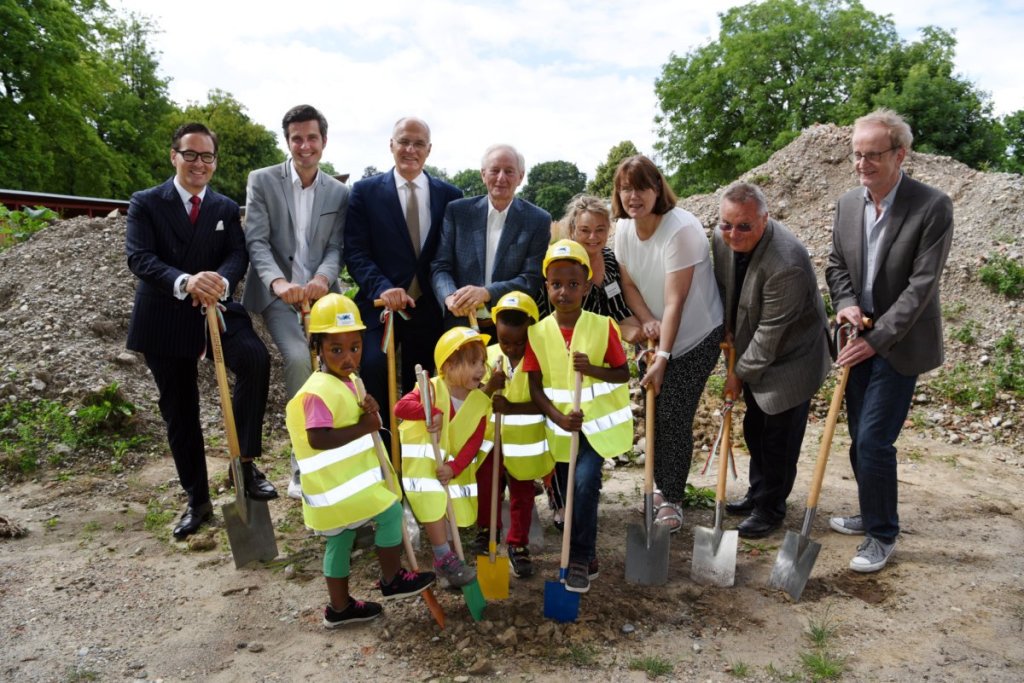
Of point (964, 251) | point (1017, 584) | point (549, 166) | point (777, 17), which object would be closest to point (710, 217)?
point (964, 251)

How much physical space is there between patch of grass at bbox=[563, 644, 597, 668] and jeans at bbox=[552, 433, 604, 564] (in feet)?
1.59

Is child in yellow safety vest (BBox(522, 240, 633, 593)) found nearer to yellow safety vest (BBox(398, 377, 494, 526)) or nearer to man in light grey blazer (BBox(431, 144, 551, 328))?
yellow safety vest (BBox(398, 377, 494, 526))

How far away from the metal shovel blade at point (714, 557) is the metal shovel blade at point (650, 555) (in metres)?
0.21

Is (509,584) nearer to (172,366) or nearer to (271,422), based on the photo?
(172,366)

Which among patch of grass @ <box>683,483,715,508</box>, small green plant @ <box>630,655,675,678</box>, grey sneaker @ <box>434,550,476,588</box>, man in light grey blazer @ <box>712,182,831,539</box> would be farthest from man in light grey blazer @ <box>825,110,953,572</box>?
grey sneaker @ <box>434,550,476,588</box>

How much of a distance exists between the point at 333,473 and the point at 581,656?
1464mm

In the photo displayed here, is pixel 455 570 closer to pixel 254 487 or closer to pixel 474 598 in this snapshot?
pixel 474 598

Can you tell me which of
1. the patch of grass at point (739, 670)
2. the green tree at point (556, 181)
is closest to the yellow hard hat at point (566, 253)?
the patch of grass at point (739, 670)

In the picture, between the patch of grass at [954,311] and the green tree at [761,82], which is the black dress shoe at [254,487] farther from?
the green tree at [761,82]

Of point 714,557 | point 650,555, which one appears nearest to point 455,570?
point 650,555

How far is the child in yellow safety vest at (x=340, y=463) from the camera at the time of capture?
358 cm

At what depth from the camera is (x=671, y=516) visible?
4.81m

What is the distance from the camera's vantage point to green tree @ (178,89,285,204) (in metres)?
41.2

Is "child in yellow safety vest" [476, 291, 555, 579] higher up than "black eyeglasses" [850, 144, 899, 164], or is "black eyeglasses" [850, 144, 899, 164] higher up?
"black eyeglasses" [850, 144, 899, 164]
